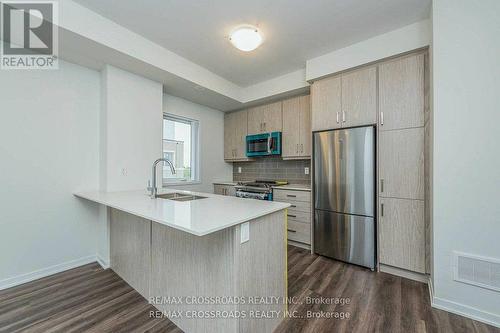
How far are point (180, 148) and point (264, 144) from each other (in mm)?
1557

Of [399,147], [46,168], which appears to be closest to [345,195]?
[399,147]

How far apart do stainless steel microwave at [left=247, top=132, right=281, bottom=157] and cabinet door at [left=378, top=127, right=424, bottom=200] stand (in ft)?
5.33

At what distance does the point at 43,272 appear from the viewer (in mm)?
2262

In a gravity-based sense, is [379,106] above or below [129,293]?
above

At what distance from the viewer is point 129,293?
2.00 m

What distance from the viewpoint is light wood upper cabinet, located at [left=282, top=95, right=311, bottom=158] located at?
338 centimetres

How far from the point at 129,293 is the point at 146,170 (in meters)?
1.45

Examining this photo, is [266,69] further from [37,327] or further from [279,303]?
[37,327]

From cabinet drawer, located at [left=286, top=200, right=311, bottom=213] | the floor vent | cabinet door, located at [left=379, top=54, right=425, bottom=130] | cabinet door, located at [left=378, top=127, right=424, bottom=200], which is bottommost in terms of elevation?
the floor vent

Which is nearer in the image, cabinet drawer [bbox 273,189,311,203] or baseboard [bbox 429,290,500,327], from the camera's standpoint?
baseboard [bbox 429,290,500,327]

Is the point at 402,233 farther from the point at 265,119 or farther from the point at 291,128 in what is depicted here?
the point at 265,119

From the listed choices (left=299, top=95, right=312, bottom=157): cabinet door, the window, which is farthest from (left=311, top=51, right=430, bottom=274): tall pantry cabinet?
the window

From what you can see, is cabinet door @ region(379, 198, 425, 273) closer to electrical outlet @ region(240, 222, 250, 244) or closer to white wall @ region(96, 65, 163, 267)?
electrical outlet @ region(240, 222, 250, 244)

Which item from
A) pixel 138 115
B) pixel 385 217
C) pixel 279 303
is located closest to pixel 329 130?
pixel 385 217
